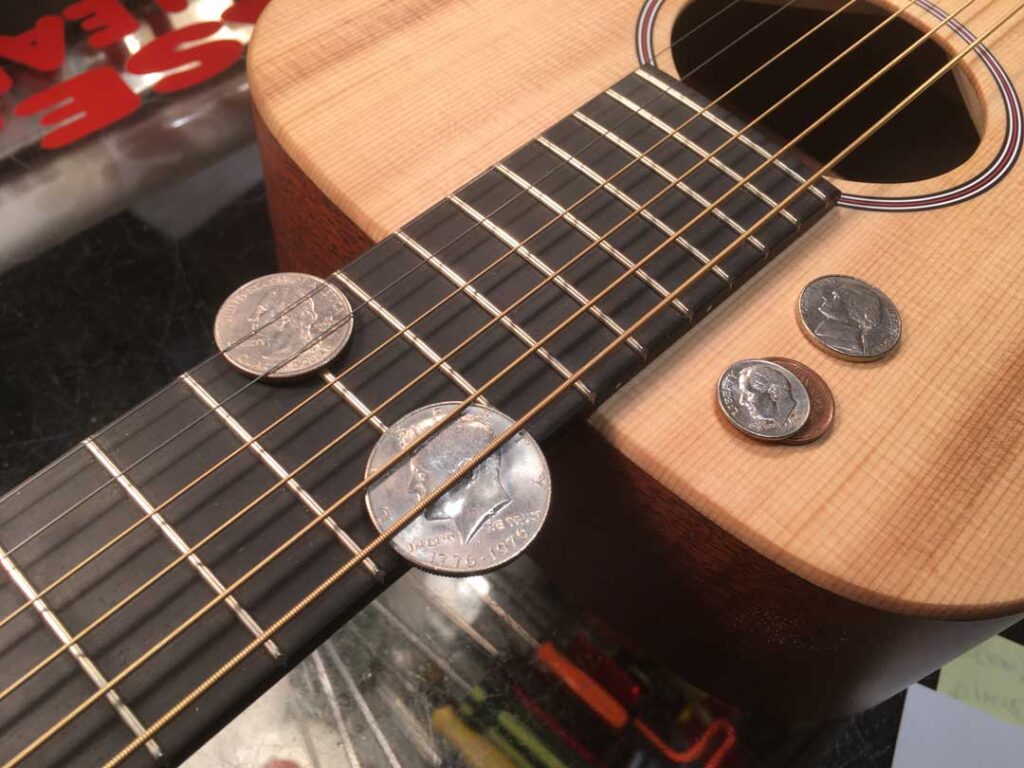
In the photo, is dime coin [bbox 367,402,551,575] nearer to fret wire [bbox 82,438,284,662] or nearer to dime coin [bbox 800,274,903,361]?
fret wire [bbox 82,438,284,662]

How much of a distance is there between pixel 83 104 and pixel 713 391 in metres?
1.06

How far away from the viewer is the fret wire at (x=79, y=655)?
457mm

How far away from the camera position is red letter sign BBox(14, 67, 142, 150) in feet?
4.01

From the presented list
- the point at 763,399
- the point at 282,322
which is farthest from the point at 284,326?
the point at 763,399

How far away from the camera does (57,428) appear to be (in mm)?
1009

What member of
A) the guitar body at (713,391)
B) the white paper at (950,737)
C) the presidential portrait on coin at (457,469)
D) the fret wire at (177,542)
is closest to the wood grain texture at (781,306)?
the guitar body at (713,391)

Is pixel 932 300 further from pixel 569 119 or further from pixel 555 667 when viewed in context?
pixel 555 667

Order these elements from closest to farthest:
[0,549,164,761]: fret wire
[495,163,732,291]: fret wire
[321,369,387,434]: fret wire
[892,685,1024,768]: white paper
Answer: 1. [0,549,164,761]: fret wire
2. [321,369,387,434]: fret wire
3. [495,163,732,291]: fret wire
4. [892,685,1024,768]: white paper

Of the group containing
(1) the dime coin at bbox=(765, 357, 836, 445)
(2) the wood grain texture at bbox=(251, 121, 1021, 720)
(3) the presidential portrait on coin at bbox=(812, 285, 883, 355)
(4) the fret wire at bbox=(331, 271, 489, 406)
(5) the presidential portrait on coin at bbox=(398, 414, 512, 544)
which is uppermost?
(4) the fret wire at bbox=(331, 271, 489, 406)

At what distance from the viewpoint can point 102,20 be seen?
4.30 ft

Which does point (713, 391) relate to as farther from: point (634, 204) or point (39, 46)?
point (39, 46)

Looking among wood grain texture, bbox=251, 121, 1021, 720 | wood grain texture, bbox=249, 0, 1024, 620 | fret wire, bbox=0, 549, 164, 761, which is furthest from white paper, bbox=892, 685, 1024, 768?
fret wire, bbox=0, 549, 164, 761

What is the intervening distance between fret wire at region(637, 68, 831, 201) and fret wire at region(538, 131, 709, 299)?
0.42 ft

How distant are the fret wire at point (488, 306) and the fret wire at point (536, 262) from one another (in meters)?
0.05
